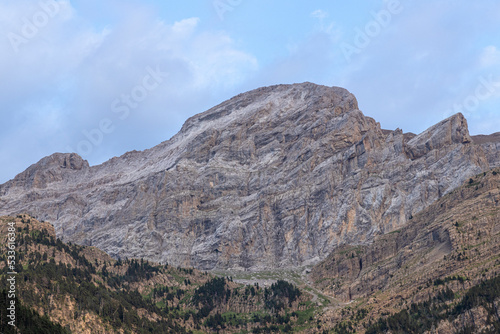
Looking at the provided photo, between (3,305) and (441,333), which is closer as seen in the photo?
(3,305)

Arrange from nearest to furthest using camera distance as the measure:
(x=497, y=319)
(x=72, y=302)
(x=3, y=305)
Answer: (x=3, y=305) < (x=497, y=319) < (x=72, y=302)

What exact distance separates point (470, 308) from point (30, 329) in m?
116

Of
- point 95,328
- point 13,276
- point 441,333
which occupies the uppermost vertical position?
point 13,276

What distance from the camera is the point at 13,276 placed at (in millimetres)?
198875

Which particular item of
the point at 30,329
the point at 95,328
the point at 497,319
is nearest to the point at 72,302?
the point at 95,328

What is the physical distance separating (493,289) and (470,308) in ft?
26.5

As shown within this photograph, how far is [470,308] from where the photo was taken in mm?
195750

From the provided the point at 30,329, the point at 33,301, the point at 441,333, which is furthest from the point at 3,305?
the point at 441,333

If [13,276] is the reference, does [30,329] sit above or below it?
below

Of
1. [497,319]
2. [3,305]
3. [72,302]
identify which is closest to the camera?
[3,305]

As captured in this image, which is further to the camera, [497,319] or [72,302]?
[72,302]

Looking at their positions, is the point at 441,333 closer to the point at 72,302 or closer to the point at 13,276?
the point at 72,302

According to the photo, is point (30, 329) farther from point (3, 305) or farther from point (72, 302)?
point (72, 302)

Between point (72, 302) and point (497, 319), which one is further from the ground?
point (72, 302)
